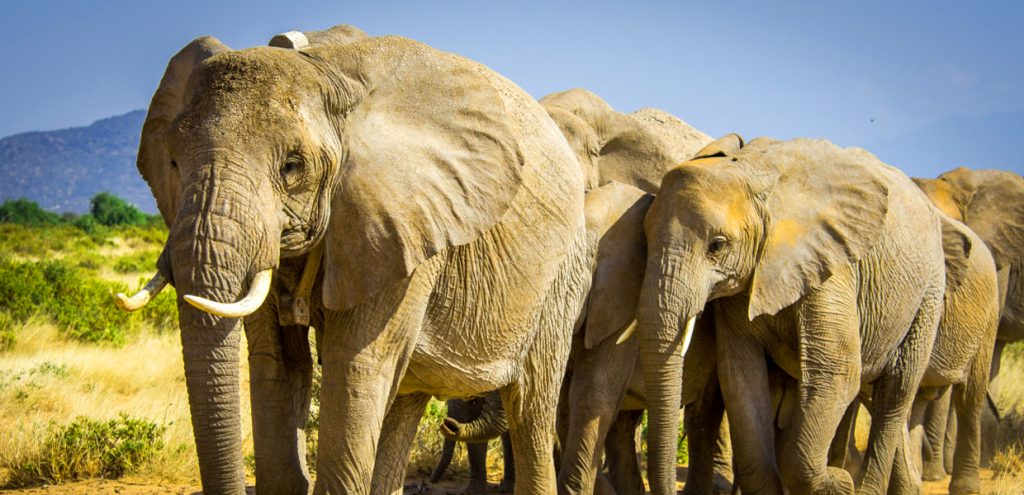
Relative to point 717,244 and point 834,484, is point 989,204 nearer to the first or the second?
point 834,484

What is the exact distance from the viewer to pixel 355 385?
12.8 ft

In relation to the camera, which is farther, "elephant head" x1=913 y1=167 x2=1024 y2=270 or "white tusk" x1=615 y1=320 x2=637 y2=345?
"elephant head" x1=913 y1=167 x2=1024 y2=270

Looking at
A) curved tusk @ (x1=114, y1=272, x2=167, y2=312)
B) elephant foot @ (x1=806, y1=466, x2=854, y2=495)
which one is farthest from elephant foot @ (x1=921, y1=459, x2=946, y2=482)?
curved tusk @ (x1=114, y1=272, x2=167, y2=312)

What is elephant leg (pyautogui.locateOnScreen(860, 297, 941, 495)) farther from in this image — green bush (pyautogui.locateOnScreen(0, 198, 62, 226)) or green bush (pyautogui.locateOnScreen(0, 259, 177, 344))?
green bush (pyautogui.locateOnScreen(0, 198, 62, 226))

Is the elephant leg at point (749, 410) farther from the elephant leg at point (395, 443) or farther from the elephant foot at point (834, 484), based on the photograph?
the elephant leg at point (395, 443)

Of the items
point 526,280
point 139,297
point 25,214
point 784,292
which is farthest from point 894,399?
point 25,214

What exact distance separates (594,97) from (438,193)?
177 inches

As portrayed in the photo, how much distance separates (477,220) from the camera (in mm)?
4059

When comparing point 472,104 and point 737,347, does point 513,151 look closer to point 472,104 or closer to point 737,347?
point 472,104

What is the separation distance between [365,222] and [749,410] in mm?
3192

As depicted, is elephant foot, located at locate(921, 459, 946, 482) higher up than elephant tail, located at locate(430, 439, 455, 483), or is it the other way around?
elephant foot, located at locate(921, 459, 946, 482)

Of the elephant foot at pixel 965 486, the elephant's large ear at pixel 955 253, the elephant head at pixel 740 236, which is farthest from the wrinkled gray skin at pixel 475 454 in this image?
the elephant foot at pixel 965 486

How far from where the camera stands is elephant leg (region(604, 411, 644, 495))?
22.8 ft

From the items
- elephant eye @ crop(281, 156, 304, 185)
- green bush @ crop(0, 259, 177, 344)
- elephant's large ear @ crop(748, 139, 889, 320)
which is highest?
green bush @ crop(0, 259, 177, 344)
